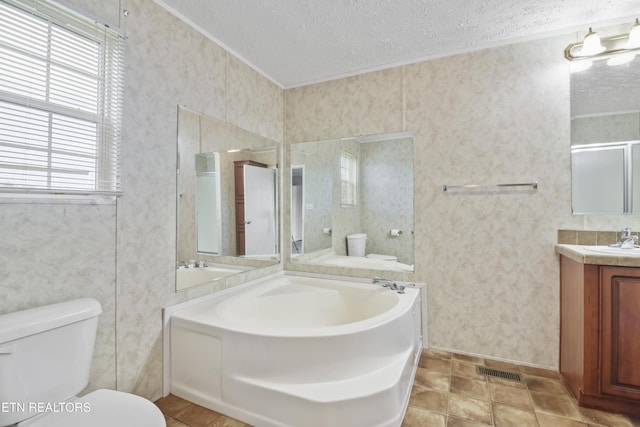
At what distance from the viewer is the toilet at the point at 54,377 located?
1.06m

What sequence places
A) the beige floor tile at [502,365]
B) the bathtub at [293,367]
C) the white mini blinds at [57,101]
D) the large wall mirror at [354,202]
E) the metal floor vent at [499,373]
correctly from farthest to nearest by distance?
the large wall mirror at [354,202] < the beige floor tile at [502,365] < the metal floor vent at [499,373] < the bathtub at [293,367] < the white mini blinds at [57,101]

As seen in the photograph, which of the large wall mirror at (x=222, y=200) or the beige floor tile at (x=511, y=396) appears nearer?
the beige floor tile at (x=511, y=396)

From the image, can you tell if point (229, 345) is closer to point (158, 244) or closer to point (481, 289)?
point (158, 244)

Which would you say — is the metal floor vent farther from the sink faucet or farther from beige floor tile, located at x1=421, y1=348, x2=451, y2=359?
the sink faucet

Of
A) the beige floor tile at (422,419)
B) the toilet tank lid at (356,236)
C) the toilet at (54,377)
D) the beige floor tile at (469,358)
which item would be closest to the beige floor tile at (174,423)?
the toilet at (54,377)

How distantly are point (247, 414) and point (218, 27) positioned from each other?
7.89 ft

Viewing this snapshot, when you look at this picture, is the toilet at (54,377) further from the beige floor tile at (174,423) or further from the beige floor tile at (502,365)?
the beige floor tile at (502,365)

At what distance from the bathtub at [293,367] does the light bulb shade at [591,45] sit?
81.5 inches

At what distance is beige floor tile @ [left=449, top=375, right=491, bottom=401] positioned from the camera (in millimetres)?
1844

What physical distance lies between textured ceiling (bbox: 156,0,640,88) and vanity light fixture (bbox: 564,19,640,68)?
0.39 feet

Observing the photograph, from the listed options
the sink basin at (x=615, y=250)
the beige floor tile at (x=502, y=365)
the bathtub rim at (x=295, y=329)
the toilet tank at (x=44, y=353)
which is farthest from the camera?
the beige floor tile at (x=502, y=365)

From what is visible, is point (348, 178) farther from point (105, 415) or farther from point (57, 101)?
point (105, 415)

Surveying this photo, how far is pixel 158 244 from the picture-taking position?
1794mm

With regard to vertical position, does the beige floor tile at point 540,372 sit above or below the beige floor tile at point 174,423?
above
